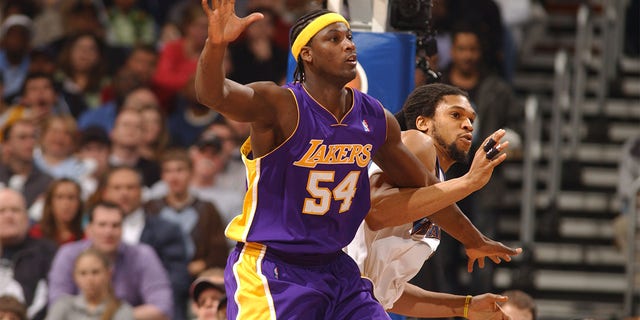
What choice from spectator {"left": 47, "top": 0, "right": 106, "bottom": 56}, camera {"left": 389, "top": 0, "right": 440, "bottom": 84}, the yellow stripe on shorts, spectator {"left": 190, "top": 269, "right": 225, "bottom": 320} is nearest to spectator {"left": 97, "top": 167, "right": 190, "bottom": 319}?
spectator {"left": 190, "top": 269, "right": 225, "bottom": 320}

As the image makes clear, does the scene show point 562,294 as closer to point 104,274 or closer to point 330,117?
point 104,274

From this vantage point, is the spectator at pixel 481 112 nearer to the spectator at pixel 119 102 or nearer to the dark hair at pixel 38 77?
the spectator at pixel 119 102

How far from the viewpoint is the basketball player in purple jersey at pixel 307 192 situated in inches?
194

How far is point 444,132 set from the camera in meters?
5.49

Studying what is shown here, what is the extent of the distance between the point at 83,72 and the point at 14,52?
0.81m

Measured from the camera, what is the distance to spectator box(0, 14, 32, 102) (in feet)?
39.2

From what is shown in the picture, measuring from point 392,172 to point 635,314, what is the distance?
485 cm

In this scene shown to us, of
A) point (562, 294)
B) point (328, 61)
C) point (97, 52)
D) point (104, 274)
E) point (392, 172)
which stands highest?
point (328, 61)

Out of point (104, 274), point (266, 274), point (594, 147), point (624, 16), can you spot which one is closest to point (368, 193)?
point (266, 274)

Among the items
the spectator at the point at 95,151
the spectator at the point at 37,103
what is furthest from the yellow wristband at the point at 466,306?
the spectator at the point at 37,103

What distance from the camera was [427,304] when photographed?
5797 mm

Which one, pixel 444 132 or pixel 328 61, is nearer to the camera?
pixel 328 61

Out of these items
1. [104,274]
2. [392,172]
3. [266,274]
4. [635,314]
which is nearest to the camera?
[266,274]

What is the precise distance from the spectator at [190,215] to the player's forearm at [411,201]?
4148 mm
